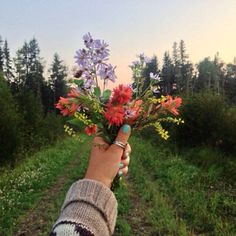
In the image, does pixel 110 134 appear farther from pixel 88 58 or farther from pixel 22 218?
pixel 22 218

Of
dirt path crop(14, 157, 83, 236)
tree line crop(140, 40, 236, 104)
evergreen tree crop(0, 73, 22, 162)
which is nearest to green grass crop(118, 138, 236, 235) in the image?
dirt path crop(14, 157, 83, 236)

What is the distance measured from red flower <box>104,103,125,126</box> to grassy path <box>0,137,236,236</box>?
266 inches

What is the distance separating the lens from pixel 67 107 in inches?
88.4

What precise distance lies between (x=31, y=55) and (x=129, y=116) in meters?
89.3

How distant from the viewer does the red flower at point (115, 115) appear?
196 centimetres

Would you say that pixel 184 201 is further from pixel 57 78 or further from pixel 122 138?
pixel 57 78

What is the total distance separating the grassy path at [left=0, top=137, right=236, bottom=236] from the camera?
29.1ft

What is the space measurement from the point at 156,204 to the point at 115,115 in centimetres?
906

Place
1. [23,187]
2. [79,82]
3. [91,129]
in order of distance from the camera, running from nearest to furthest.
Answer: [91,129] < [79,82] < [23,187]

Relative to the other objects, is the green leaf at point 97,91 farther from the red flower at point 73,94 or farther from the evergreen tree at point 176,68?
the evergreen tree at point 176,68

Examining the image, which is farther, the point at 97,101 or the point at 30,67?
the point at 30,67

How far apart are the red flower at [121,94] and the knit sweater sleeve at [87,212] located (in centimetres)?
52

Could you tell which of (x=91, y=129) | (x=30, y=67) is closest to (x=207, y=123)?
(x=91, y=129)

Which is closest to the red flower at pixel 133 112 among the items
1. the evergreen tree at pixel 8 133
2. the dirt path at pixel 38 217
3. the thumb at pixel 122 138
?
the thumb at pixel 122 138
